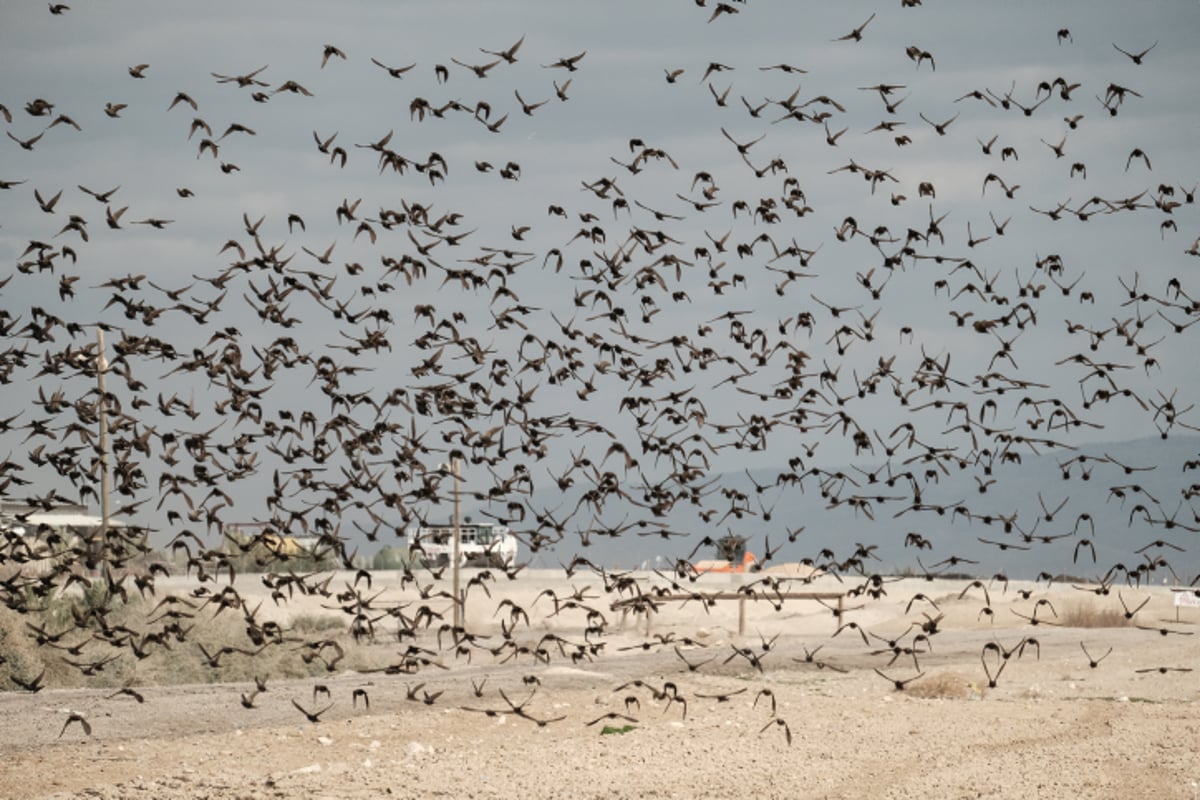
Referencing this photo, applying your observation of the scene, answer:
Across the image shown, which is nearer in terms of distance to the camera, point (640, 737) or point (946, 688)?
point (640, 737)

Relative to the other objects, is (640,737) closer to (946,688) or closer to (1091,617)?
(946,688)

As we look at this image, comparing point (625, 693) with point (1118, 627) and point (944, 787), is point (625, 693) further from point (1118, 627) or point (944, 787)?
point (1118, 627)

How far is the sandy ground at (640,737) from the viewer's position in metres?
16.8

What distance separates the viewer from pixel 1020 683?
26.2 meters

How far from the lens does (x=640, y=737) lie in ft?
64.1

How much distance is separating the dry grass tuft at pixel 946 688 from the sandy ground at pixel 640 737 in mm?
42

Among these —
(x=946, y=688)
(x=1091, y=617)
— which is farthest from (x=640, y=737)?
(x=1091, y=617)

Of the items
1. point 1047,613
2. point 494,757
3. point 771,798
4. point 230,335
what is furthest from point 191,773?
point 1047,613

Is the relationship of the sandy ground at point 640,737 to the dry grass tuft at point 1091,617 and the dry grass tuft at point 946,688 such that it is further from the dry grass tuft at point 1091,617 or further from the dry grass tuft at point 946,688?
the dry grass tuft at point 1091,617

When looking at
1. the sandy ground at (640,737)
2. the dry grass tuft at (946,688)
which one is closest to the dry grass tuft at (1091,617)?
the sandy ground at (640,737)

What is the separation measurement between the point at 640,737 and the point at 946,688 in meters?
6.61

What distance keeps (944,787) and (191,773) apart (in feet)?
28.6

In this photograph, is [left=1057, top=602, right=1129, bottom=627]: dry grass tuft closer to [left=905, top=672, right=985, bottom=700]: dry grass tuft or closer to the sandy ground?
the sandy ground

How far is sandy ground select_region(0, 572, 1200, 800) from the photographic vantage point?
659 inches
